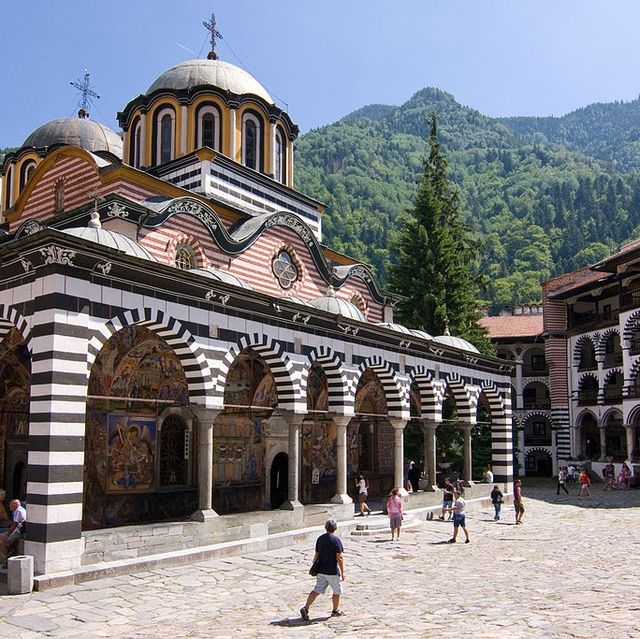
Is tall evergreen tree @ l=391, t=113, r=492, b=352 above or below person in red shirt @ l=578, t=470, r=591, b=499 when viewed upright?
above

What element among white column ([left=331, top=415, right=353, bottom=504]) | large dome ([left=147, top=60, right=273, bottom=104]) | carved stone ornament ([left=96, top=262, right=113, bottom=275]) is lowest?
white column ([left=331, top=415, right=353, bottom=504])

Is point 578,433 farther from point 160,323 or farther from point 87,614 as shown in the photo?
point 87,614

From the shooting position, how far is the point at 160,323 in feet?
41.1

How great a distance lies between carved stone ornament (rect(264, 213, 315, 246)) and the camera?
1961 cm

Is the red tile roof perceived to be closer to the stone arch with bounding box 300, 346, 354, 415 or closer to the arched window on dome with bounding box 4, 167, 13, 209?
the arched window on dome with bounding box 4, 167, 13, 209

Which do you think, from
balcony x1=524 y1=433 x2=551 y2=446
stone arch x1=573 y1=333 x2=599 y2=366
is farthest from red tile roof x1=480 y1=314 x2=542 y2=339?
balcony x1=524 y1=433 x2=551 y2=446

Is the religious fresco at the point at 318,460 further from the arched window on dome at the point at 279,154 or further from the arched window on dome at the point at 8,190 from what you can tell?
the arched window on dome at the point at 8,190

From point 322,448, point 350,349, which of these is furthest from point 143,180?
point 322,448

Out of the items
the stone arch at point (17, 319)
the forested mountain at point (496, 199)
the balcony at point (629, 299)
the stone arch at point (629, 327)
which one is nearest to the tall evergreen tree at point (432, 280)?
the stone arch at point (629, 327)

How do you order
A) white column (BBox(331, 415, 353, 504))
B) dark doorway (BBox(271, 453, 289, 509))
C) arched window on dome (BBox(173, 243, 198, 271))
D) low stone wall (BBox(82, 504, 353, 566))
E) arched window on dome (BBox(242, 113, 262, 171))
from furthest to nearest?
arched window on dome (BBox(242, 113, 262, 171))
dark doorway (BBox(271, 453, 289, 509))
arched window on dome (BBox(173, 243, 198, 271))
white column (BBox(331, 415, 353, 504))
low stone wall (BBox(82, 504, 353, 566))

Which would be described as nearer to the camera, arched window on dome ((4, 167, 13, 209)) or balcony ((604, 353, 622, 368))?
arched window on dome ((4, 167, 13, 209))

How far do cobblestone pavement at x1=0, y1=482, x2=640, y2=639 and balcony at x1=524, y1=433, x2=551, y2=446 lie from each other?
2973 centimetres

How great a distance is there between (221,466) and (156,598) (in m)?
8.26

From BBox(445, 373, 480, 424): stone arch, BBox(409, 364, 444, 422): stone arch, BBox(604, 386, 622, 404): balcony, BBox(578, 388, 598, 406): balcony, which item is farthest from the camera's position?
BBox(578, 388, 598, 406): balcony
